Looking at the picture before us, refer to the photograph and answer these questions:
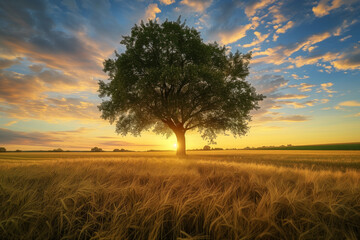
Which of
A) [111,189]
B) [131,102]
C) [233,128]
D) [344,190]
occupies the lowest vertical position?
[344,190]

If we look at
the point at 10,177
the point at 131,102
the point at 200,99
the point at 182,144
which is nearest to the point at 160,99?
the point at 131,102

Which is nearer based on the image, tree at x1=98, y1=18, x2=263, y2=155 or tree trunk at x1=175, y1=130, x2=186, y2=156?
tree at x1=98, y1=18, x2=263, y2=155

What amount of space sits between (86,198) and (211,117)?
20181 mm

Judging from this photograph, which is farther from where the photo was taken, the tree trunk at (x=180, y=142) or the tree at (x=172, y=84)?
the tree trunk at (x=180, y=142)

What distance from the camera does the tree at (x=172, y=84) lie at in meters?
17.8

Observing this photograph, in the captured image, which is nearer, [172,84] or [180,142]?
[172,84]

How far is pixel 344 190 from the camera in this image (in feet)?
11.8

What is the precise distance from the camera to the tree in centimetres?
1784

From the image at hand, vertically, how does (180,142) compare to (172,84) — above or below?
below

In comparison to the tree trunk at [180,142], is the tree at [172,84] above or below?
above

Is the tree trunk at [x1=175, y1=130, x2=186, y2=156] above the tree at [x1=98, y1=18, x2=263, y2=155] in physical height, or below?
below

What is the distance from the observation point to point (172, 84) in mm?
18938

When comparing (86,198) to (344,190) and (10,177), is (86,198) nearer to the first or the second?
(10,177)

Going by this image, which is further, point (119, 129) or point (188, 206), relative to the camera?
point (119, 129)
